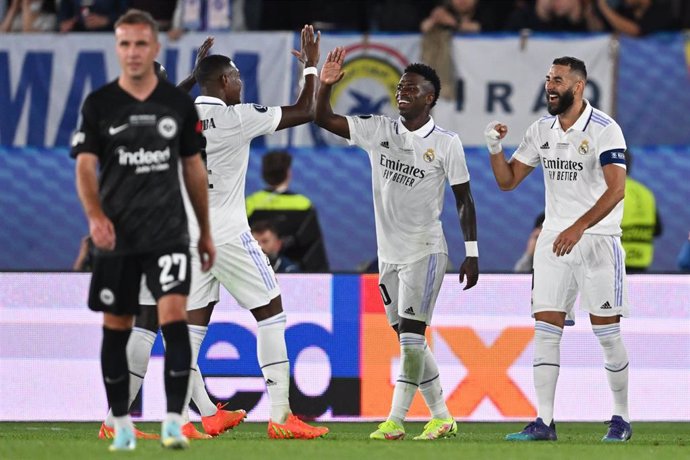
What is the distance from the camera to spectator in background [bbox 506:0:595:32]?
13.9 m

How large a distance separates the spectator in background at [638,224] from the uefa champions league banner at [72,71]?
329 cm

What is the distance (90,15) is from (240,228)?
620 cm

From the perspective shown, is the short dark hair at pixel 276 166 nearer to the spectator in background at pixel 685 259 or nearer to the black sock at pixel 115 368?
the spectator in background at pixel 685 259

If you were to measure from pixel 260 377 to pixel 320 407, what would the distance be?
48 centimetres

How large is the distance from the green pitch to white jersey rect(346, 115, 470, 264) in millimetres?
1163

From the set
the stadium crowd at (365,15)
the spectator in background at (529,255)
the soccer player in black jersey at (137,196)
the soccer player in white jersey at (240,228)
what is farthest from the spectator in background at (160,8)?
the soccer player in black jersey at (137,196)

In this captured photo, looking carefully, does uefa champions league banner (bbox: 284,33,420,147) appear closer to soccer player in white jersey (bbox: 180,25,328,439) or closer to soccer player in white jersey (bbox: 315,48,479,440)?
soccer player in white jersey (bbox: 315,48,479,440)

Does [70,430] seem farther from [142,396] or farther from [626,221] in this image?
[626,221]

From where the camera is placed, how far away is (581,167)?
29.2 feet

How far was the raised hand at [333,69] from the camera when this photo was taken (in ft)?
28.5

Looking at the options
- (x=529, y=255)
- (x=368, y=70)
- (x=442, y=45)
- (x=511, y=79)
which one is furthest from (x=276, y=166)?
(x=511, y=79)

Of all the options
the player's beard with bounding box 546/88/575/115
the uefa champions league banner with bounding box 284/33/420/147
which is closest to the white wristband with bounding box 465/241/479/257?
the player's beard with bounding box 546/88/575/115

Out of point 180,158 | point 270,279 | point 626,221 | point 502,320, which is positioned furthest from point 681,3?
point 180,158

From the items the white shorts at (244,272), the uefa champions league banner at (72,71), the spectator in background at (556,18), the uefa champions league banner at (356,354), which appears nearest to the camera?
the white shorts at (244,272)
